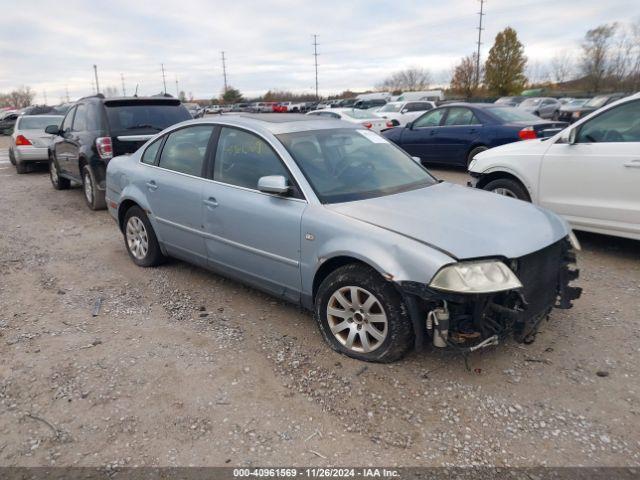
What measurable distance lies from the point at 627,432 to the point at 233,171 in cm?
325

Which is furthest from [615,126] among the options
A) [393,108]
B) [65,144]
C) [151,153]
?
[393,108]

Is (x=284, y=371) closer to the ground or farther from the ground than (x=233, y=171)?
closer to the ground

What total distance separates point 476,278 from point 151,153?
3.72 meters

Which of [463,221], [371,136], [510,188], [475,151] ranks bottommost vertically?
[510,188]

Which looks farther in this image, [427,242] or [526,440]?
[427,242]

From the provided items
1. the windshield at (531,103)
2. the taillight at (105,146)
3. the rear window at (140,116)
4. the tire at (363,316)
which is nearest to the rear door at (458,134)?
the rear window at (140,116)

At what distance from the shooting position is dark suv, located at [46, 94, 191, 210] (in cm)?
761

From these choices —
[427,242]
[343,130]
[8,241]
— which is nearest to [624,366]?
[427,242]

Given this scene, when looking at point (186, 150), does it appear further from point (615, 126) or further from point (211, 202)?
point (615, 126)

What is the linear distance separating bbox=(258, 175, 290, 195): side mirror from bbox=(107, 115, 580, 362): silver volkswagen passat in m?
0.01

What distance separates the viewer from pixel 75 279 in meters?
5.22

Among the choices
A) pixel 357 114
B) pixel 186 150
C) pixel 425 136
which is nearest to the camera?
pixel 186 150

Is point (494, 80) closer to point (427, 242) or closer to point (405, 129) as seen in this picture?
point (405, 129)

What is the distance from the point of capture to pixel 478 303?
294 centimetres
